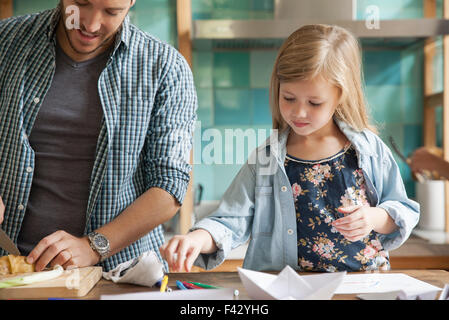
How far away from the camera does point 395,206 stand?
744mm

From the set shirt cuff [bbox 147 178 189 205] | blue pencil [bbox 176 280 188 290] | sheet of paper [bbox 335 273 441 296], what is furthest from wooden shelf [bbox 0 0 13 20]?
sheet of paper [bbox 335 273 441 296]

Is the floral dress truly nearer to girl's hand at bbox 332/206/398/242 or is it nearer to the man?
girl's hand at bbox 332/206/398/242

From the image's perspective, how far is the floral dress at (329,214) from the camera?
773 millimetres

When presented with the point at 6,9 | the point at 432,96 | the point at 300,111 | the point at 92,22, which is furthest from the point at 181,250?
the point at 432,96

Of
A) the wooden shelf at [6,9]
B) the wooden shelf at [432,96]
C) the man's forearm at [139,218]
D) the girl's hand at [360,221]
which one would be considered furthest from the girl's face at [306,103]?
the wooden shelf at [6,9]

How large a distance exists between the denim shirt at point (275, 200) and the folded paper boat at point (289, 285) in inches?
8.7

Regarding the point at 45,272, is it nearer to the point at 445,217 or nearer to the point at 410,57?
the point at 445,217

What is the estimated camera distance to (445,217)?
126 cm

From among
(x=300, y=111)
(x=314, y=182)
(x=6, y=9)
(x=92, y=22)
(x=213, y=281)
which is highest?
(x=6, y=9)

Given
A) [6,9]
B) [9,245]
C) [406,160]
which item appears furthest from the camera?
[406,160]

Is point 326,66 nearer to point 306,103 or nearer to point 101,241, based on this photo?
point 306,103

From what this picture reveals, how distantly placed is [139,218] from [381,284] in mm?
376
